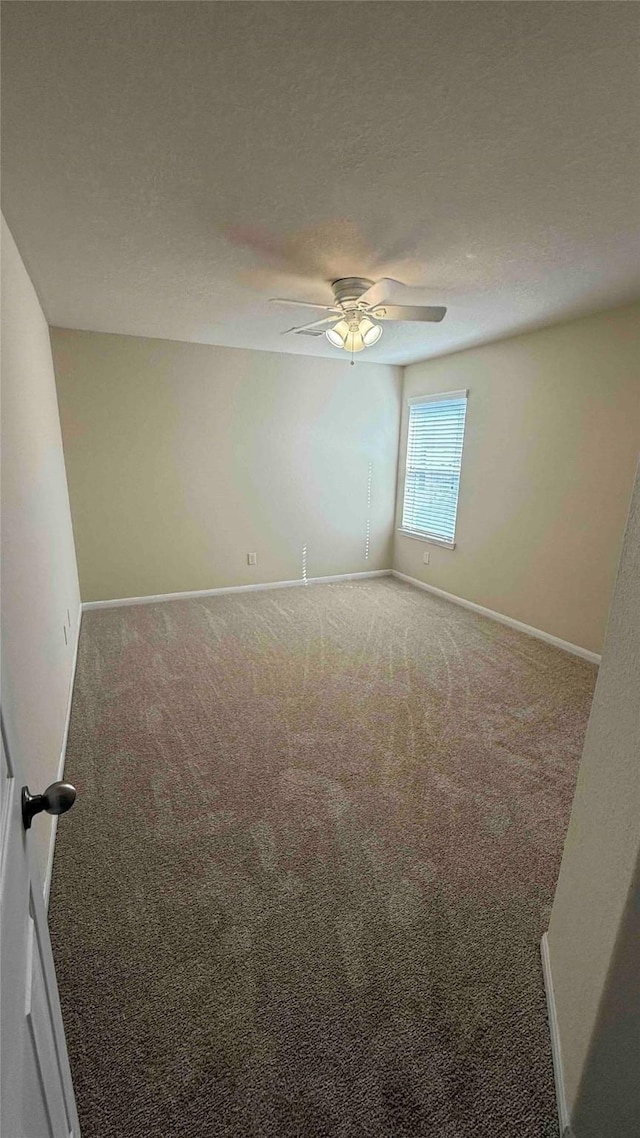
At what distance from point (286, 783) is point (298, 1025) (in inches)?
37.3

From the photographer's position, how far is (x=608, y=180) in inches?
64.1

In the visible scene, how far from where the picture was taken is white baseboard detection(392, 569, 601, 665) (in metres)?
3.53

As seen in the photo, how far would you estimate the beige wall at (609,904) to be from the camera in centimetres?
92

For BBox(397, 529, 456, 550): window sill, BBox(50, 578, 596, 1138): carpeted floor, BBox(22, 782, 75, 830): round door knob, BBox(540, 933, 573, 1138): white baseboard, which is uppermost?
BBox(22, 782, 75, 830): round door knob

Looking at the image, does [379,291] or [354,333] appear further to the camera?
[354,333]

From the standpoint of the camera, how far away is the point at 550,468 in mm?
3670

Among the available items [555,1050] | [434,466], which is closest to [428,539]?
[434,466]

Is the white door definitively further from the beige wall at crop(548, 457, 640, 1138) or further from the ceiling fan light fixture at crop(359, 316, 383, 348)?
the ceiling fan light fixture at crop(359, 316, 383, 348)

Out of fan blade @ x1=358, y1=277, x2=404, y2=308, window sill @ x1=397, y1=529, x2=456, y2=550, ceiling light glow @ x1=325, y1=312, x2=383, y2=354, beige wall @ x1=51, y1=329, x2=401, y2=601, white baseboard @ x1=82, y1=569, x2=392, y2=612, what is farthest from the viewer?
window sill @ x1=397, y1=529, x2=456, y2=550

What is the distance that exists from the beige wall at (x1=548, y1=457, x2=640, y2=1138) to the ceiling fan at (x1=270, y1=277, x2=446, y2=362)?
1874mm

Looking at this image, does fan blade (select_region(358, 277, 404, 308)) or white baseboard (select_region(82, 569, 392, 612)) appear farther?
white baseboard (select_region(82, 569, 392, 612))

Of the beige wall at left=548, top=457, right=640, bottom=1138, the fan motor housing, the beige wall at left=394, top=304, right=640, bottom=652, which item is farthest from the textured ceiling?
the beige wall at left=548, top=457, right=640, bottom=1138

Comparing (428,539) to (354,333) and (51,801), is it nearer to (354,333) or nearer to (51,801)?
(354,333)

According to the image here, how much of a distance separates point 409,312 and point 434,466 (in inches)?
96.5
